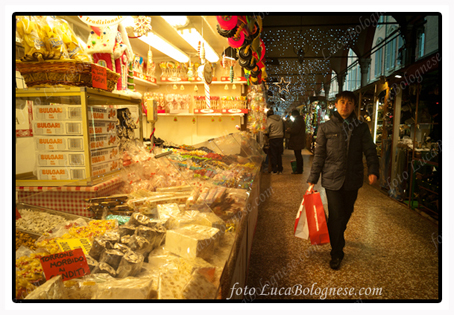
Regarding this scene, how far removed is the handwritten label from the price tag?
1.08m

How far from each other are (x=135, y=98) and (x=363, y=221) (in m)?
3.55

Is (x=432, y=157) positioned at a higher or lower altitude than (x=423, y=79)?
lower

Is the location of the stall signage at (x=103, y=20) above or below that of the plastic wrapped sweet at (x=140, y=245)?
above

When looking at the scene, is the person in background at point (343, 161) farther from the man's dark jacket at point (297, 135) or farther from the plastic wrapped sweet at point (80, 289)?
the man's dark jacket at point (297, 135)

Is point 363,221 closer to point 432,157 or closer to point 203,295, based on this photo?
point 432,157

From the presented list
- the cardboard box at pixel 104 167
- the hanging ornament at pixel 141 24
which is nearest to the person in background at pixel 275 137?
the hanging ornament at pixel 141 24

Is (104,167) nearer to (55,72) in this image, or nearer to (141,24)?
(55,72)

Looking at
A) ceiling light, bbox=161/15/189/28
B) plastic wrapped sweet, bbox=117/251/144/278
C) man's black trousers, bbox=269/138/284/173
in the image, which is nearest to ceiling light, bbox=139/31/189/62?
ceiling light, bbox=161/15/189/28

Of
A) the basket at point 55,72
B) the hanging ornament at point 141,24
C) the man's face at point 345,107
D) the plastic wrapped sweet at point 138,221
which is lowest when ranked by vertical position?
the plastic wrapped sweet at point 138,221

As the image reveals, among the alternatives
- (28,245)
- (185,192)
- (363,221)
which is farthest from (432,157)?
(28,245)

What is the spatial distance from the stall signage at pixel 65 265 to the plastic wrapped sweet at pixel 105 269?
0.04 metres

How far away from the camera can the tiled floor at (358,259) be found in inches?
93.5

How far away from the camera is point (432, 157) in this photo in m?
4.26

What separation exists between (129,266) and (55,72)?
1410 mm
